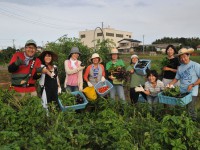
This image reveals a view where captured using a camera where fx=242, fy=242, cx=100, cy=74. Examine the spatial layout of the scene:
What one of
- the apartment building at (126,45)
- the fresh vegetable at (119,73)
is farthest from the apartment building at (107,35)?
the fresh vegetable at (119,73)

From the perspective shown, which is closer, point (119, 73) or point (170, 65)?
point (170, 65)

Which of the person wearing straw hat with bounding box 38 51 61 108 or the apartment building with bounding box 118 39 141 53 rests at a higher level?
the apartment building with bounding box 118 39 141 53

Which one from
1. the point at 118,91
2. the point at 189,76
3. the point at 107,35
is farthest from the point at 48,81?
the point at 107,35

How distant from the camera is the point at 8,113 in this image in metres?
3.21

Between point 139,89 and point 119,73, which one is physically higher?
point 119,73

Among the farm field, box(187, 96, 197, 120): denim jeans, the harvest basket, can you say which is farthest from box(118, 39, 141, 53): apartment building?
the farm field

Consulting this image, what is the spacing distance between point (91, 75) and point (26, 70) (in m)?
1.70

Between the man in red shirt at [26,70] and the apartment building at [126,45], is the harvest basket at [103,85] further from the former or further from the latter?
the apartment building at [126,45]

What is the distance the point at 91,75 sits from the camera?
5.61 meters

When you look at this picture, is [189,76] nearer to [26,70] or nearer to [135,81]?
[135,81]

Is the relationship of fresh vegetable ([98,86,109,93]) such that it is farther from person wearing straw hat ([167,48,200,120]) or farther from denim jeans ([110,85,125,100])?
person wearing straw hat ([167,48,200,120])

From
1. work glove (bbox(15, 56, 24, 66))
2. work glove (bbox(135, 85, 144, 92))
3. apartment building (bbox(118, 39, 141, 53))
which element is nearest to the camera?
work glove (bbox(15, 56, 24, 66))

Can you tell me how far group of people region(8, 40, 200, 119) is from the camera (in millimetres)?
4340

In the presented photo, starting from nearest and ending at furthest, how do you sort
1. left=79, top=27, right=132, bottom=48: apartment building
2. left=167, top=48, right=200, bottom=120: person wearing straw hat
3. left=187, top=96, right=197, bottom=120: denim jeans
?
1. left=187, top=96, right=197, bottom=120: denim jeans
2. left=167, top=48, right=200, bottom=120: person wearing straw hat
3. left=79, top=27, right=132, bottom=48: apartment building
